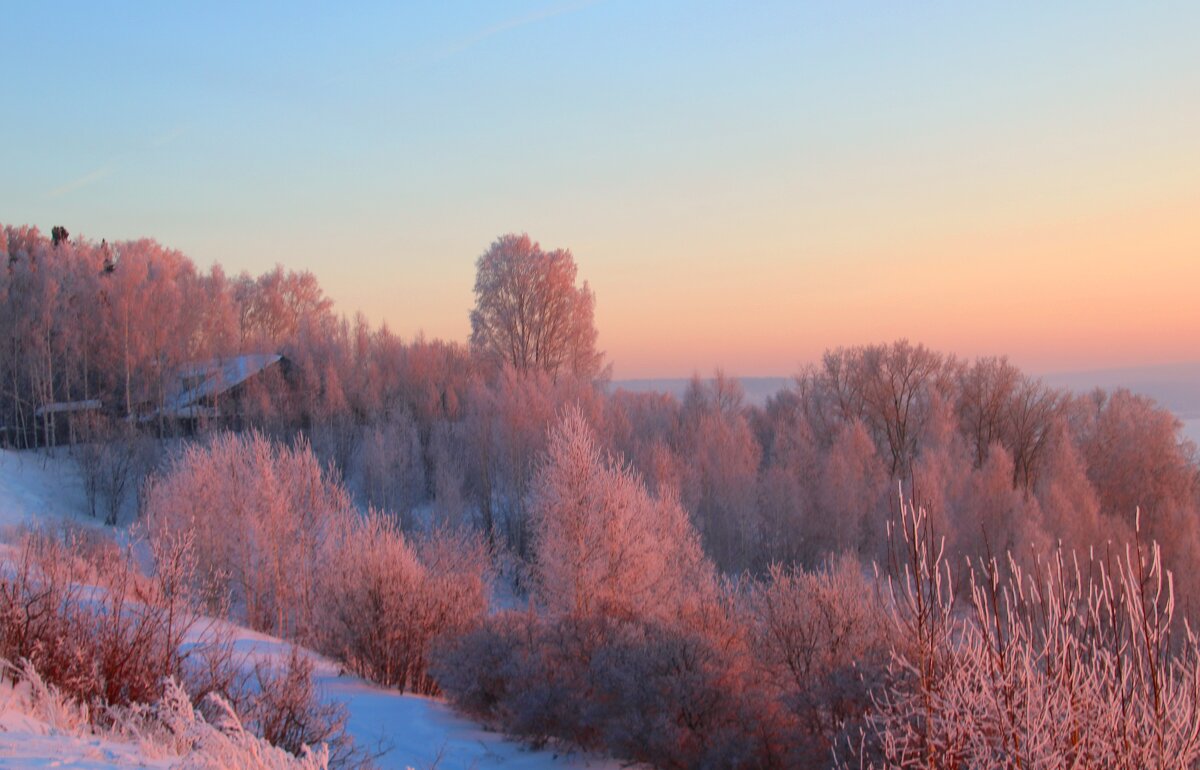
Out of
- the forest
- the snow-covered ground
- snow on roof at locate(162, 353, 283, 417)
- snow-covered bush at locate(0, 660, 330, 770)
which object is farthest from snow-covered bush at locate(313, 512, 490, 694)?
snow on roof at locate(162, 353, 283, 417)

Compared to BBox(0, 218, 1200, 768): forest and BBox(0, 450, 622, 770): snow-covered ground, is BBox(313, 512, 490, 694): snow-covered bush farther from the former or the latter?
BBox(0, 450, 622, 770): snow-covered ground

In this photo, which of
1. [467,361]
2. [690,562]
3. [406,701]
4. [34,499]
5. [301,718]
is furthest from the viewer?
[467,361]

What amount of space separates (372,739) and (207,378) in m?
35.3

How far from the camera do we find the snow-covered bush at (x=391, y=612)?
17.5 meters

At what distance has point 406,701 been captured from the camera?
15586 mm

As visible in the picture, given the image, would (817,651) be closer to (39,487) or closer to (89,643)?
(89,643)

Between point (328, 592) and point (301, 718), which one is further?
point (328, 592)

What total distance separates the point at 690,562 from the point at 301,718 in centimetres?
1851

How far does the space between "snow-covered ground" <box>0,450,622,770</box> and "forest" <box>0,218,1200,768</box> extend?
1.67 ft

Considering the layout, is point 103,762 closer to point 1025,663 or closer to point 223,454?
point 1025,663

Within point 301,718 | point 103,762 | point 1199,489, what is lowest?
point 1199,489

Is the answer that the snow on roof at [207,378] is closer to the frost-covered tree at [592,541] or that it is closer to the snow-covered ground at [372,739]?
the frost-covered tree at [592,541]

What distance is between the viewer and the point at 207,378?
43.1 m

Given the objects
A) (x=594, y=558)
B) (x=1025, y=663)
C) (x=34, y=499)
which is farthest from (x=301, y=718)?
(x=34, y=499)
